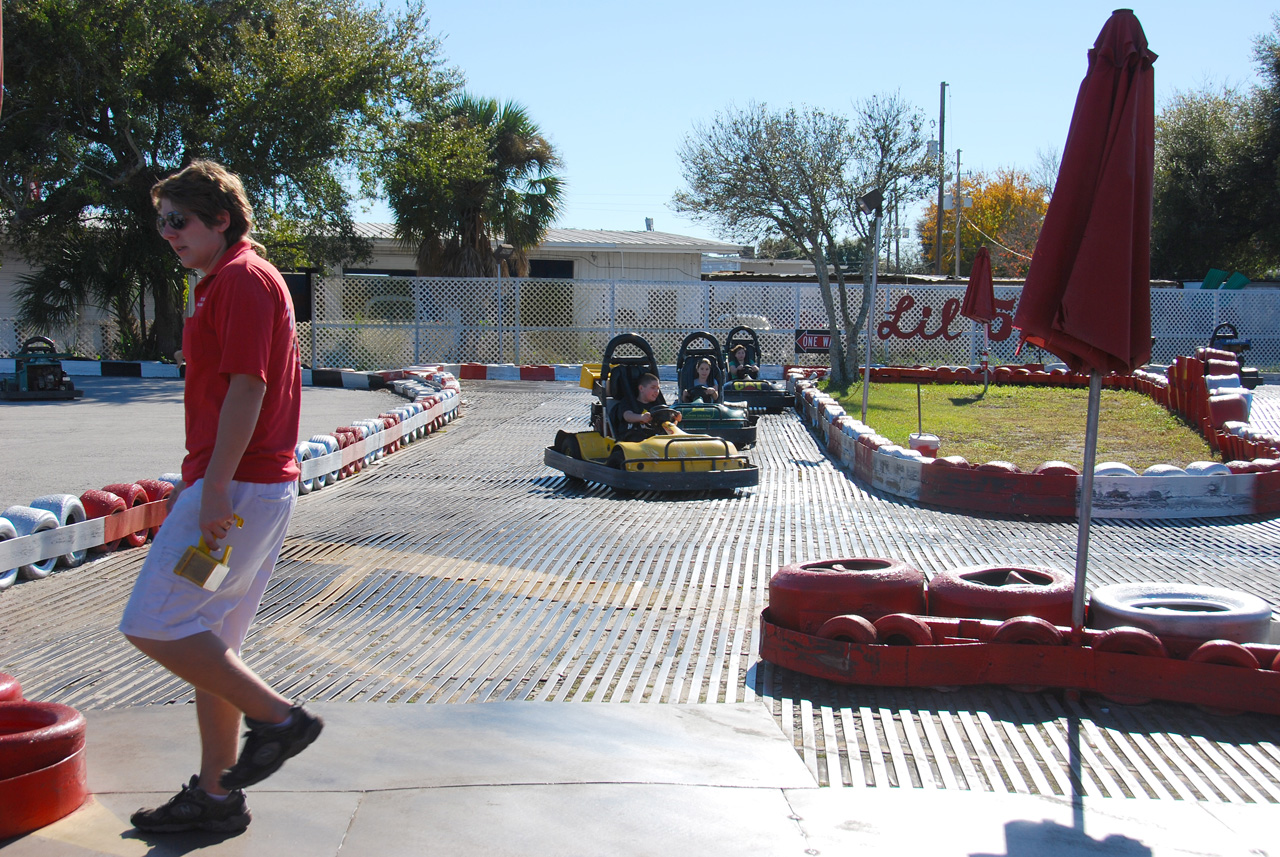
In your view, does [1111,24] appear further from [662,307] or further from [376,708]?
[662,307]

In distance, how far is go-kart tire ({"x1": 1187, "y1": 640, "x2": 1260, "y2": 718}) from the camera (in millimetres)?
3867

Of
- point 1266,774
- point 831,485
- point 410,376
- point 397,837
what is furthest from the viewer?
point 410,376

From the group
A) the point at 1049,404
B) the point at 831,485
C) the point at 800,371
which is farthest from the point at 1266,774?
the point at 800,371

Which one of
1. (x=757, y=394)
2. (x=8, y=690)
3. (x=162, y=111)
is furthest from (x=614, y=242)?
(x=8, y=690)

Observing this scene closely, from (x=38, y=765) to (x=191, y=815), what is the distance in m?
0.41

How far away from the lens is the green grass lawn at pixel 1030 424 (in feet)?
39.2

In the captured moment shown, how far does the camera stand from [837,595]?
4.47 metres

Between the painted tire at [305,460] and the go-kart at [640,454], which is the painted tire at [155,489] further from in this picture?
the go-kart at [640,454]

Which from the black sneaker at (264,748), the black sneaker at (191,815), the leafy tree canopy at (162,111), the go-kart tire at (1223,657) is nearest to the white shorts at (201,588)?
the black sneaker at (264,748)

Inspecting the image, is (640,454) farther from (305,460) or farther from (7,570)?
(7,570)

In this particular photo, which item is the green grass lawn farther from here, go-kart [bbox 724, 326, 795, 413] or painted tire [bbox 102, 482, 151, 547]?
painted tire [bbox 102, 482, 151, 547]

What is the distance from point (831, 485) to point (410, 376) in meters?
12.1

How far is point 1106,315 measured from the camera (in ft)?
13.1

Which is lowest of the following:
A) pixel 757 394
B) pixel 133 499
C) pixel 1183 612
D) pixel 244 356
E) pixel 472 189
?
pixel 1183 612
